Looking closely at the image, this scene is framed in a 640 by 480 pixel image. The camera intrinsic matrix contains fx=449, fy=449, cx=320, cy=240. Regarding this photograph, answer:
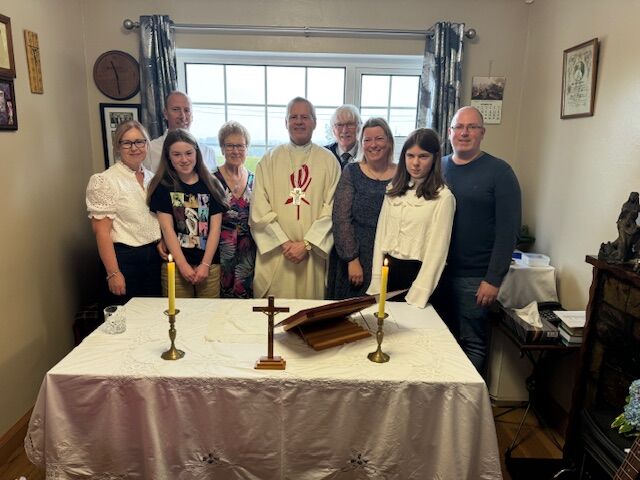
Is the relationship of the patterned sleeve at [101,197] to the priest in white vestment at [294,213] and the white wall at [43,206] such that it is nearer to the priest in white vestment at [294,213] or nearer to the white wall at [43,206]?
the white wall at [43,206]

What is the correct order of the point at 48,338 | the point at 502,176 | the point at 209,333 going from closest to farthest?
1. the point at 209,333
2. the point at 502,176
3. the point at 48,338

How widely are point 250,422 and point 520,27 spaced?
9.40 ft

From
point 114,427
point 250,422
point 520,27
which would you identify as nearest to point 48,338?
point 114,427

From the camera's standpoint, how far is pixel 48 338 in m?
2.38

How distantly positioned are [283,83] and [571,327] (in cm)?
231

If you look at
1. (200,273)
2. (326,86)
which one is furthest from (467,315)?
(326,86)

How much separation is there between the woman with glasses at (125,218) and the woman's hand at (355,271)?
0.92 meters

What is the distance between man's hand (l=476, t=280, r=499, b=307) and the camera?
6.52 feet

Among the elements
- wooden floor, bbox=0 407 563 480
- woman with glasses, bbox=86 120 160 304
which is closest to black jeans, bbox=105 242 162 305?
woman with glasses, bbox=86 120 160 304

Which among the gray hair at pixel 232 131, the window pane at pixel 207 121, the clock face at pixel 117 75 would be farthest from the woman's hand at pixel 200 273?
the clock face at pixel 117 75

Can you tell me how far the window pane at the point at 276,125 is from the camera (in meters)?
3.15

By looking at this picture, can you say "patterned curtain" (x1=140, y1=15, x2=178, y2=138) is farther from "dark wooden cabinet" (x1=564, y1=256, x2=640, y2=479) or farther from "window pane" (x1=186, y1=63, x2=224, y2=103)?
"dark wooden cabinet" (x1=564, y1=256, x2=640, y2=479)

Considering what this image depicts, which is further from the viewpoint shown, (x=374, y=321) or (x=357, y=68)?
(x=357, y=68)

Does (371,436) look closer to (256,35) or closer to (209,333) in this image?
(209,333)
